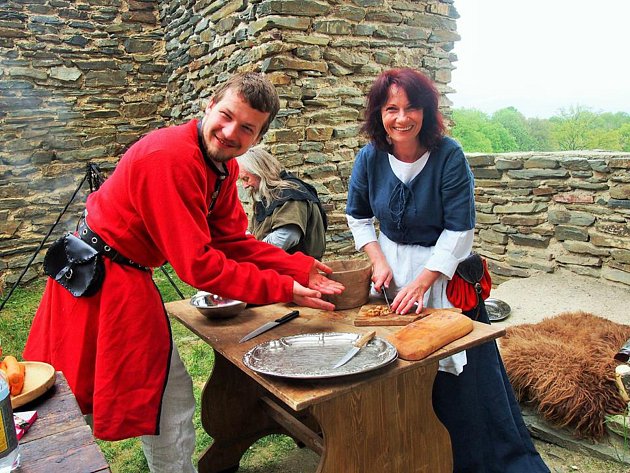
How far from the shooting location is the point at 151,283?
6.29ft

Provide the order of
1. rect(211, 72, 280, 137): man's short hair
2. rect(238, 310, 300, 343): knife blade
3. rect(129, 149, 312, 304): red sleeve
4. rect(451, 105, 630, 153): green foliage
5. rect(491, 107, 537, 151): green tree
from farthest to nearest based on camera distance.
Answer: rect(491, 107, 537, 151): green tree → rect(451, 105, 630, 153): green foliage → rect(238, 310, 300, 343): knife blade → rect(211, 72, 280, 137): man's short hair → rect(129, 149, 312, 304): red sleeve

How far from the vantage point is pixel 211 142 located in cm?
177

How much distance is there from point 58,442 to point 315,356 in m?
0.73

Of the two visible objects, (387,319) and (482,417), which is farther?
(482,417)

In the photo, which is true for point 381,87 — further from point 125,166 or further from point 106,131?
point 106,131

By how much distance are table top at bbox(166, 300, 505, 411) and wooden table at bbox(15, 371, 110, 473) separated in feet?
1.56

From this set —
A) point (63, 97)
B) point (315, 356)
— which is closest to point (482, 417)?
point (315, 356)

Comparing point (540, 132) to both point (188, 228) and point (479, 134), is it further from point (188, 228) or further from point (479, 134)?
point (188, 228)

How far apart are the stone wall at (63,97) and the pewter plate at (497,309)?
482 cm

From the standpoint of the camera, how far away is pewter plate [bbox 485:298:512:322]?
13.0 feet

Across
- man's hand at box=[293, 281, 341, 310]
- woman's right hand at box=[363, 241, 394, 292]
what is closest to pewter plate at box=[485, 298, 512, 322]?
woman's right hand at box=[363, 241, 394, 292]

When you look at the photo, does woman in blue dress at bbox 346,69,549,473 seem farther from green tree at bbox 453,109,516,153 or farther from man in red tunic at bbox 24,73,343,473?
green tree at bbox 453,109,516,153

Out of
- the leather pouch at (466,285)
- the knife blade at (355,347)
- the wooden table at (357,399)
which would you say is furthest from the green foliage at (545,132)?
the knife blade at (355,347)

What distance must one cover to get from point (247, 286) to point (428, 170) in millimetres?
907
